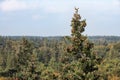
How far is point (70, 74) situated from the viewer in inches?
1415

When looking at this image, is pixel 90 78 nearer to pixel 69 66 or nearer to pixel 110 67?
pixel 69 66

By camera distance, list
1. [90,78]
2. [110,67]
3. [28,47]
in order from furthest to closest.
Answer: [110,67] < [28,47] < [90,78]

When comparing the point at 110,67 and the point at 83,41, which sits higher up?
the point at 83,41

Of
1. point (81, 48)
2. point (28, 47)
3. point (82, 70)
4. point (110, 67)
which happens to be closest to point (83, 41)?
point (81, 48)

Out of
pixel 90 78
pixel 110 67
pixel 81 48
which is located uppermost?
pixel 81 48

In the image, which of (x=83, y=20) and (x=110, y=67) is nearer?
(x=83, y=20)

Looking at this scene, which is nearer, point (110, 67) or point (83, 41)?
point (83, 41)

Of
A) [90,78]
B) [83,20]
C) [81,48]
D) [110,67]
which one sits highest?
[83,20]

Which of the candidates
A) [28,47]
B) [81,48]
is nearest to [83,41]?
[81,48]

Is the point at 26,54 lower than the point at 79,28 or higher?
lower

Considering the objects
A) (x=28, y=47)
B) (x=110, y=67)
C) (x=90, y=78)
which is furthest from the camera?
(x=110, y=67)

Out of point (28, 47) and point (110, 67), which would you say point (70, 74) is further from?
point (110, 67)

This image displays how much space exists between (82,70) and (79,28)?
4231 mm

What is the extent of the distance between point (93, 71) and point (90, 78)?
0.94m
